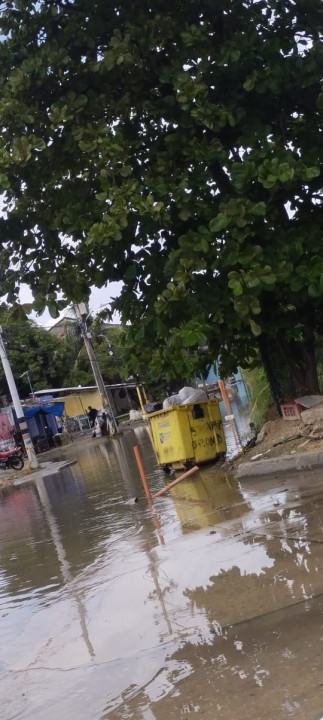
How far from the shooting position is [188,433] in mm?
11930

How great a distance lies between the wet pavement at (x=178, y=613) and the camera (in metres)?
3.39

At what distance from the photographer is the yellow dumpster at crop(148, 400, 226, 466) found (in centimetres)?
1190

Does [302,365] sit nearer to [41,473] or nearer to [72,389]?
[41,473]

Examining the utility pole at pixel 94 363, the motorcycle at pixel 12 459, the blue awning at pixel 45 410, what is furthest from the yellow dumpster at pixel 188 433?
the blue awning at pixel 45 410

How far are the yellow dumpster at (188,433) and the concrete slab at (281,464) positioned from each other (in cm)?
247

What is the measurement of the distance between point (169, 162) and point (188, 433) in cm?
467

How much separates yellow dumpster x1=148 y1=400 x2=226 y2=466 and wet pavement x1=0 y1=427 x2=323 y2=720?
277 centimetres

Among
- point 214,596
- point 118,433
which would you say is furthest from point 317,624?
point 118,433

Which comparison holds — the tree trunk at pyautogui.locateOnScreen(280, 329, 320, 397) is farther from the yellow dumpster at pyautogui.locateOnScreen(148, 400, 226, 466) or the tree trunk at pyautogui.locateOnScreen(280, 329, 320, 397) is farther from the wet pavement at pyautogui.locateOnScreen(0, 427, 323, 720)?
the yellow dumpster at pyautogui.locateOnScreen(148, 400, 226, 466)

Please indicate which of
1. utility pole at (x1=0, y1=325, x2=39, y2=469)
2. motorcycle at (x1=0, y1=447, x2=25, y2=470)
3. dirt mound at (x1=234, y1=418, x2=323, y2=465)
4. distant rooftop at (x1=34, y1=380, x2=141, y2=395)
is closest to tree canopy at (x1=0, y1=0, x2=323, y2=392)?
dirt mound at (x1=234, y1=418, x2=323, y2=465)

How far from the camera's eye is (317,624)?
375 centimetres

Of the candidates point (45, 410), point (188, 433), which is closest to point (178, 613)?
point (188, 433)

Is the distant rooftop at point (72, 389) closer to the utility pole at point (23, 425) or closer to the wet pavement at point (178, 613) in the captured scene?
the utility pole at point (23, 425)

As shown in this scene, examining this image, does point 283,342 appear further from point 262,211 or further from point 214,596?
point 214,596
